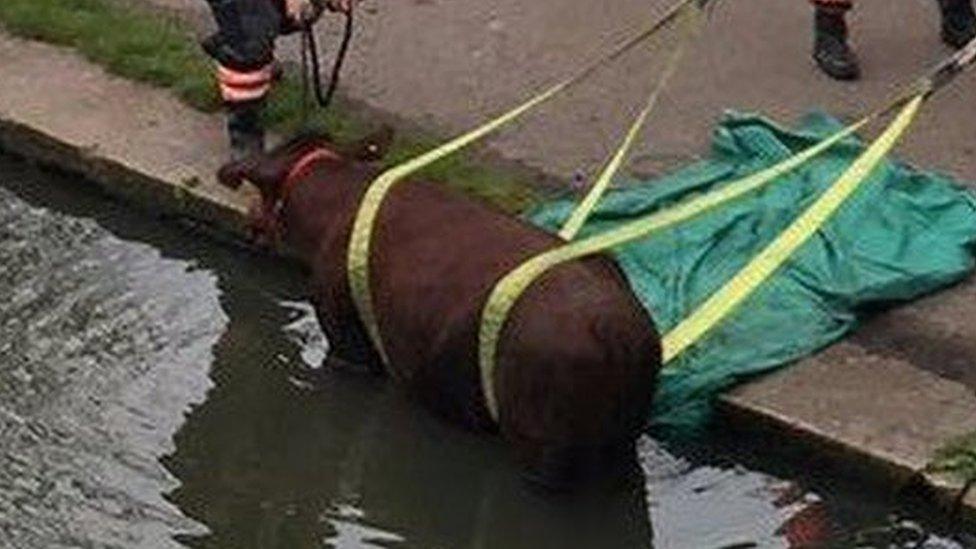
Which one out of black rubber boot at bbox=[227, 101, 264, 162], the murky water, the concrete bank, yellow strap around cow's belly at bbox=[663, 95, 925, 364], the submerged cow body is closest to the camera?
the submerged cow body

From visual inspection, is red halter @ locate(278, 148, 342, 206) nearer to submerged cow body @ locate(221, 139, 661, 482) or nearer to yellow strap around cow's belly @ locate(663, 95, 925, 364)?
submerged cow body @ locate(221, 139, 661, 482)

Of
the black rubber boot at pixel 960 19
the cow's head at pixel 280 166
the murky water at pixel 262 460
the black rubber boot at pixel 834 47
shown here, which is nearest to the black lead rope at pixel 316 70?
the murky water at pixel 262 460

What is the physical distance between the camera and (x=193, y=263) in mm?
7816

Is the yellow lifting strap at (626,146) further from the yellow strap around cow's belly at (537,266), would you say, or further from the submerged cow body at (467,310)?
the submerged cow body at (467,310)

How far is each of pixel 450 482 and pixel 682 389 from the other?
29.6 inches

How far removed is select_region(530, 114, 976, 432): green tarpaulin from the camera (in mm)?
6648

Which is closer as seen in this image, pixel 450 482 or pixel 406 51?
pixel 450 482

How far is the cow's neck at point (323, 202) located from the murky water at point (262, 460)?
51cm

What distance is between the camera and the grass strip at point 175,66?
7.77 meters

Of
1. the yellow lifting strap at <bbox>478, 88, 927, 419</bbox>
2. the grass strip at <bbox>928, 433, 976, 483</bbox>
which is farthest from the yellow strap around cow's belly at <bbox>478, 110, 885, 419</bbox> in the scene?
the grass strip at <bbox>928, 433, 976, 483</bbox>

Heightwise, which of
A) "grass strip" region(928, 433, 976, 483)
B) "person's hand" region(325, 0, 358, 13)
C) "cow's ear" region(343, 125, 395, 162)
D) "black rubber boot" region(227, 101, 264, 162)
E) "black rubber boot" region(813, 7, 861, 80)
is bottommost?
"black rubber boot" region(227, 101, 264, 162)

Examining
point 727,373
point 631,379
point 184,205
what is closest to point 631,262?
point 727,373

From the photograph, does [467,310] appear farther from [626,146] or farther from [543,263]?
[626,146]

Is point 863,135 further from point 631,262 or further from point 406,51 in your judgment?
point 406,51
